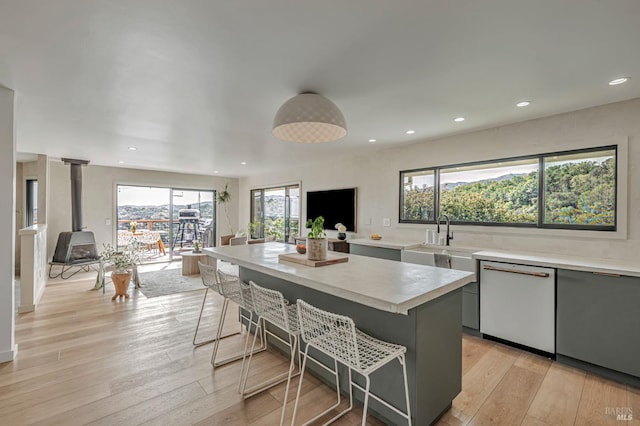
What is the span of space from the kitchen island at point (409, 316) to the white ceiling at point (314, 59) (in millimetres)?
1414

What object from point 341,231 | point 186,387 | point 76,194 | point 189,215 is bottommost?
point 186,387

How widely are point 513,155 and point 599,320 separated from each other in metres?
1.77

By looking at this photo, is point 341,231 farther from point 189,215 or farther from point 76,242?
point 76,242

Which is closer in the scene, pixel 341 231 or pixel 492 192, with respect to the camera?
pixel 492 192

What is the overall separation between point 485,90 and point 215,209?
749cm

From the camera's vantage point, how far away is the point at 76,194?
18.6ft

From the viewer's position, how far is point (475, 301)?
2961mm

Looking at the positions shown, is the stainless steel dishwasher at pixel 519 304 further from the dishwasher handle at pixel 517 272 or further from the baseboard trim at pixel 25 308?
the baseboard trim at pixel 25 308

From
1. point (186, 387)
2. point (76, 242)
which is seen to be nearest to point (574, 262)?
point (186, 387)

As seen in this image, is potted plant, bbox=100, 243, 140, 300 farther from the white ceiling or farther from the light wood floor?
the white ceiling

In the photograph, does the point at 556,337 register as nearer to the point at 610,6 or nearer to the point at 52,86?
the point at 610,6

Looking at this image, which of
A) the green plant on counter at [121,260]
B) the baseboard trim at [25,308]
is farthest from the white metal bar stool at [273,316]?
the baseboard trim at [25,308]

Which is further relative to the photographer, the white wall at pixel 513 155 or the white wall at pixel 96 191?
the white wall at pixel 96 191

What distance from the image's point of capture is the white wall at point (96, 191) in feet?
19.3
